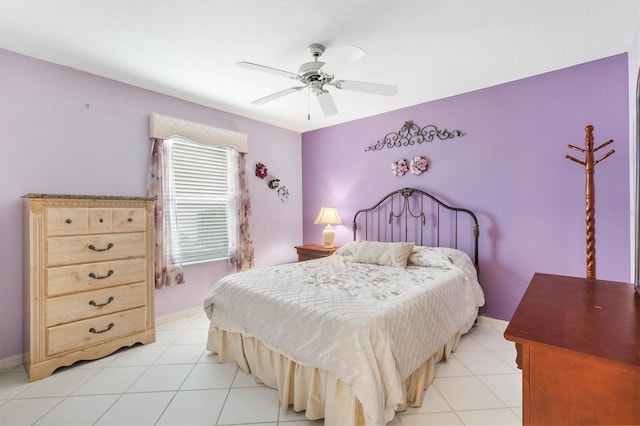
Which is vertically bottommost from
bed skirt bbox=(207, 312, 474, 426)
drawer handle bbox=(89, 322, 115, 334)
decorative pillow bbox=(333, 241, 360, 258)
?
bed skirt bbox=(207, 312, 474, 426)

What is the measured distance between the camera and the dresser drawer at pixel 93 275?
2.15 metres

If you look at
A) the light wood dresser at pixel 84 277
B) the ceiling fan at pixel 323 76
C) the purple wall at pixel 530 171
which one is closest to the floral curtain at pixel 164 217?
the light wood dresser at pixel 84 277

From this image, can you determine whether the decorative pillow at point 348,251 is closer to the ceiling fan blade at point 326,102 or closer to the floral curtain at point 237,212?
the floral curtain at point 237,212

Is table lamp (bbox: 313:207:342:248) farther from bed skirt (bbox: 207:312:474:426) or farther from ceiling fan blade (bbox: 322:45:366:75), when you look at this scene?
ceiling fan blade (bbox: 322:45:366:75)

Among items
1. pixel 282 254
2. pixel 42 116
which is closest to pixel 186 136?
pixel 42 116

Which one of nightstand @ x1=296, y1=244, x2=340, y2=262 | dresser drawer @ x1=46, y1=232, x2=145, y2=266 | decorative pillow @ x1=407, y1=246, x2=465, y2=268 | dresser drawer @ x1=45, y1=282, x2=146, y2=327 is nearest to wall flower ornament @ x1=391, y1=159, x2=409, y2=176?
decorative pillow @ x1=407, y1=246, x2=465, y2=268

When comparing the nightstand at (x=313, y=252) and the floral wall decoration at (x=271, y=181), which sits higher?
the floral wall decoration at (x=271, y=181)

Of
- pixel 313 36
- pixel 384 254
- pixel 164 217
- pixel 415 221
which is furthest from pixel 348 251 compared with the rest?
pixel 313 36

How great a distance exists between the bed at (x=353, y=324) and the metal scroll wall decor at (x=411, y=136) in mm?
880

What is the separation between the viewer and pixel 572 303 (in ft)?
3.38

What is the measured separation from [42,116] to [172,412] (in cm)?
255

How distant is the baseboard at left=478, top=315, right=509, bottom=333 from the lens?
293 centimetres

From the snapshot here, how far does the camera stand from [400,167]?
3.61 m

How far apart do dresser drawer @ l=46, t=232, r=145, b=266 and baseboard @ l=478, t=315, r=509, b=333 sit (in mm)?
3423
